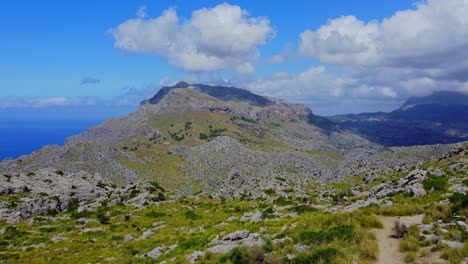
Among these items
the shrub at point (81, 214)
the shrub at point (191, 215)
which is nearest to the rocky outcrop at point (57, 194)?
the shrub at point (81, 214)

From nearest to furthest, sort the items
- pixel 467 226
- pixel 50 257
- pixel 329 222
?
pixel 467 226 < pixel 329 222 < pixel 50 257

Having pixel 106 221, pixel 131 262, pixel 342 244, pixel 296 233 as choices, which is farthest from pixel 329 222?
pixel 106 221

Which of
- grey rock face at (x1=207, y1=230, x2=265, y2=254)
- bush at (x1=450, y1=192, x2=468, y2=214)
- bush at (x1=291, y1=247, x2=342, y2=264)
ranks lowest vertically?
grey rock face at (x1=207, y1=230, x2=265, y2=254)

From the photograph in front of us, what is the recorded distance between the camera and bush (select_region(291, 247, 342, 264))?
16.8 metres

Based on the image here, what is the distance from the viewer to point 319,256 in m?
17.0

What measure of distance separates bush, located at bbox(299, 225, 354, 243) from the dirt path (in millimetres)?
1680

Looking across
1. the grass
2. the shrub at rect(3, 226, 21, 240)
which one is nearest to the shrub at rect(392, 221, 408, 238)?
the grass

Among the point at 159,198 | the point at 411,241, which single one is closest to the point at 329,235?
the point at 411,241

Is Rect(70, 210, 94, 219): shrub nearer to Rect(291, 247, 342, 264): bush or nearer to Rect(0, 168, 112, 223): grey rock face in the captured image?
Rect(0, 168, 112, 223): grey rock face

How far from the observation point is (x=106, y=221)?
50.2 metres

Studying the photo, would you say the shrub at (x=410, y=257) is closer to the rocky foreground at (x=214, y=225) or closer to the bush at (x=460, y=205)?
the rocky foreground at (x=214, y=225)

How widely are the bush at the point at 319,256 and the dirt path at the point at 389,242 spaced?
85.4 inches

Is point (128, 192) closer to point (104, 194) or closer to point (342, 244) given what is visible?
point (104, 194)

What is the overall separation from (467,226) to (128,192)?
66.0m
